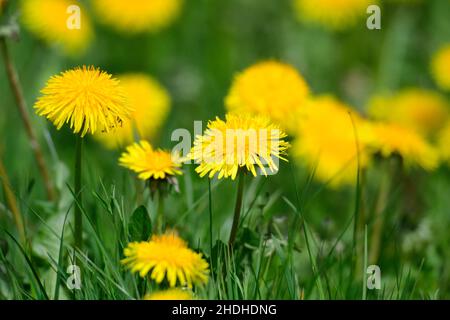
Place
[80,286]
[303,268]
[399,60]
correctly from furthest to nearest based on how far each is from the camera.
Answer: [399,60]
[303,268]
[80,286]

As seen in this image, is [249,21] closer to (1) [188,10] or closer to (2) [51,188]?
(1) [188,10]

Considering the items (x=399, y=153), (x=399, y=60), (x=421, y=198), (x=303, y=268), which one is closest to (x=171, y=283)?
(x=303, y=268)

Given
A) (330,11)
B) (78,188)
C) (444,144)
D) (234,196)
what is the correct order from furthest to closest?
(330,11), (444,144), (234,196), (78,188)
